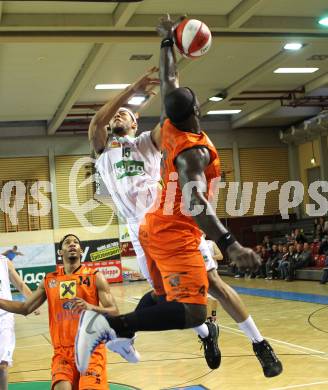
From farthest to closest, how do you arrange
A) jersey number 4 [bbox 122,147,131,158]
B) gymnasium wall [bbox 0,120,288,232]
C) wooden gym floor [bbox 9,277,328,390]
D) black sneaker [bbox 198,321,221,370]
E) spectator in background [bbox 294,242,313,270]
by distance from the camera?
gymnasium wall [bbox 0,120,288,232] → spectator in background [bbox 294,242,313,270] → wooden gym floor [bbox 9,277,328,390] → jersey number 4 [bbox 122,147,131,158] → black sneaker [bbox 198,321,221,370]

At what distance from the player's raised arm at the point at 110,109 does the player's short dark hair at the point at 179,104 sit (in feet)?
1.31

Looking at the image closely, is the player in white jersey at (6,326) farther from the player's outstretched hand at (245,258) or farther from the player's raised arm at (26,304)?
the player's outstretched hand at (245,258)

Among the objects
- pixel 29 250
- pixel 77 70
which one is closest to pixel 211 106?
pixel 77 70

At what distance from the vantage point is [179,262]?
403 centimetres

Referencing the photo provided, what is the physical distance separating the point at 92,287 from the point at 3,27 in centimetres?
852

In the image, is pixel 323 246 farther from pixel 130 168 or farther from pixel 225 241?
pixel 225 241

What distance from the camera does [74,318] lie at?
5.46 meters

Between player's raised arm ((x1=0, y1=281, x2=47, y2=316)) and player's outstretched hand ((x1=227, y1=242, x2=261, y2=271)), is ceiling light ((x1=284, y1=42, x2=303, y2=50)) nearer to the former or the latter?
player's raised arm ((x1=0, y1=281, x2=47, y2=316))

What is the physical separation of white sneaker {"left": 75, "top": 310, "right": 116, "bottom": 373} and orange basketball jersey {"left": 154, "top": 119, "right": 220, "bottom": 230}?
77cm

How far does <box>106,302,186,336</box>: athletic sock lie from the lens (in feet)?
12.8

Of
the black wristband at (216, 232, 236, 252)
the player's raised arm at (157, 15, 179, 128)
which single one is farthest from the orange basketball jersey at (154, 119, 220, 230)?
the black wristband at (216, 232, 236, 252)

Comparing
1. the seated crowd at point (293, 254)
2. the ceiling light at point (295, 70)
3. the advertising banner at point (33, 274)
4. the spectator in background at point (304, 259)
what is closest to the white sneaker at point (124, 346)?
the seated crowd at point (293, 254)

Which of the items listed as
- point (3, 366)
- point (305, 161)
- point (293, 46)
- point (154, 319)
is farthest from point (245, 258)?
point (305, 161)

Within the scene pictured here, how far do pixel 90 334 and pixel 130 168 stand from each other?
159 cm
